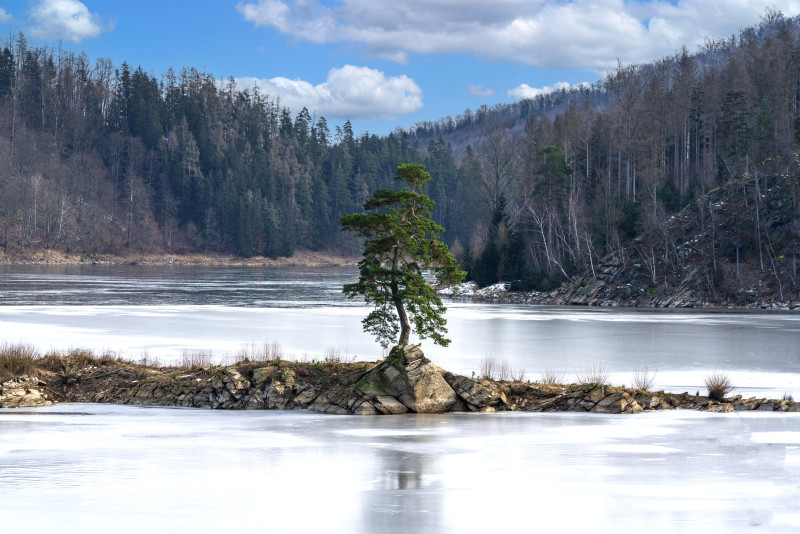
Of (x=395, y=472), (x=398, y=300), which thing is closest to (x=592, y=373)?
(x=398, y=300)

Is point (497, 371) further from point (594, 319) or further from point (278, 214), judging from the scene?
point (278, 214)

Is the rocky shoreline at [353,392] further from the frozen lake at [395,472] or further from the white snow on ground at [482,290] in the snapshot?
the white snow on ground at [482,290]

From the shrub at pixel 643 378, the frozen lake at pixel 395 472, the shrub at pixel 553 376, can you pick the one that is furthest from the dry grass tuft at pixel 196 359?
the shrub at pixel 643 378

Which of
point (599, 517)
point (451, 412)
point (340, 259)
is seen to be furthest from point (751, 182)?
point (340, 259)

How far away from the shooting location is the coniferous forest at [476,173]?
69.9m

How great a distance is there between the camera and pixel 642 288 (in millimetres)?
65750

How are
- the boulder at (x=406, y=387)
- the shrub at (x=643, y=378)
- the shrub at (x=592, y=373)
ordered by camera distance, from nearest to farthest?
the boulder at (x=406, y=387) < the shrub at (x=643, y=378) < the shrub at (x=592, y=373)

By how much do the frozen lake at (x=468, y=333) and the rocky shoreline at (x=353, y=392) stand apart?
546cm

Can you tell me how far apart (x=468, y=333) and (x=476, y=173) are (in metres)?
83.6

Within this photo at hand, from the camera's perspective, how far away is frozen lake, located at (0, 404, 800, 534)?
10617mm

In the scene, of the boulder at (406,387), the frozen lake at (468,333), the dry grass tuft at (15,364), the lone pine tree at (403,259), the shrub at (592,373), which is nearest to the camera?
the boulder at (406,387)

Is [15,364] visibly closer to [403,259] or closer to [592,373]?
[403,259]

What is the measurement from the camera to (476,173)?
4850 inches

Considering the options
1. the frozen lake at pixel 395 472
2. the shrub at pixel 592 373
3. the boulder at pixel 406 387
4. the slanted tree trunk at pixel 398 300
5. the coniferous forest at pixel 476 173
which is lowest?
the frozen lake at pixel 395 472
